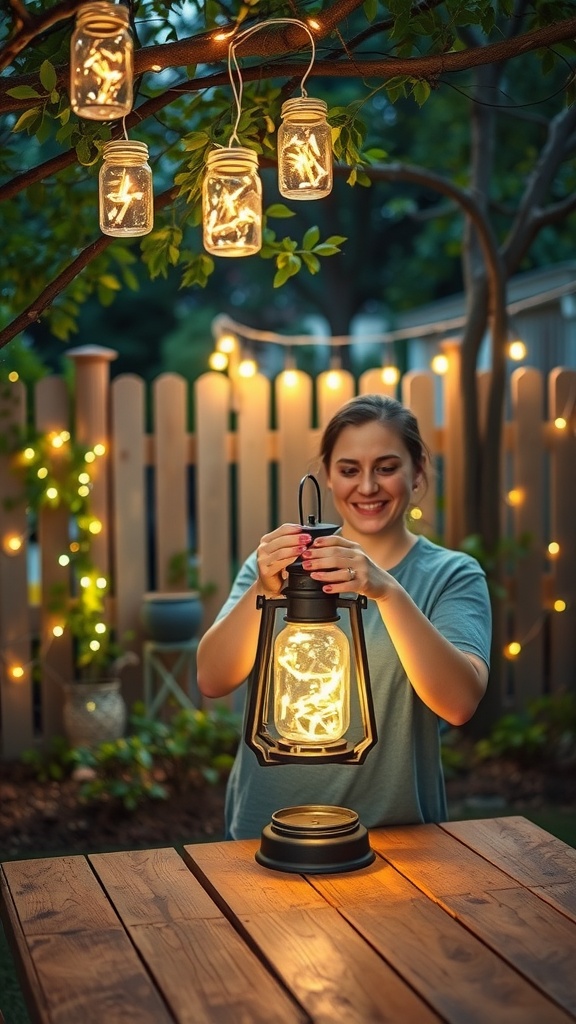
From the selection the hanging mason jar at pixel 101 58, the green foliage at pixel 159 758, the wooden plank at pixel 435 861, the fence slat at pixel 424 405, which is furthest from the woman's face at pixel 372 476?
the fence slat at pixel 424 405

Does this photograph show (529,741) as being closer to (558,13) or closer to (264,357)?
(558,13)

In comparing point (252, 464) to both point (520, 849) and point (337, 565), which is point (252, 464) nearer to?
point (520, 849)

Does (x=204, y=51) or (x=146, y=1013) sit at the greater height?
(x=204, y=51)

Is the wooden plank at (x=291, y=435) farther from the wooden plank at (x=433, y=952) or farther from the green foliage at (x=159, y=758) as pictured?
the wooden plank at (x=433, y=952)

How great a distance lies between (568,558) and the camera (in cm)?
613

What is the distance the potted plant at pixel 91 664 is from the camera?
534 centimetres

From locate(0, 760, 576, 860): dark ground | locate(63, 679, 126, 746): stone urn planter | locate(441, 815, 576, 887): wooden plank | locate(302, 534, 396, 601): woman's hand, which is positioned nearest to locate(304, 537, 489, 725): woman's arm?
locate(302, 534, 396, 601): woman's hand

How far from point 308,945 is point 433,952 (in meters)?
0.19

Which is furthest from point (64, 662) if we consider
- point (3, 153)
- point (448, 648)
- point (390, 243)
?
point (390, 243)

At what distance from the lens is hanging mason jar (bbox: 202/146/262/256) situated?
6.69 ft

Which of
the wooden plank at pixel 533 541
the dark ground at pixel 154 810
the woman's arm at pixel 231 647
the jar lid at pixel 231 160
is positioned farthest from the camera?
the wooden plank at pixel 533 541

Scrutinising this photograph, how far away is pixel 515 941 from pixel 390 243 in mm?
18667

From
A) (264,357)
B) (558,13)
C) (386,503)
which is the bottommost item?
(386,503)

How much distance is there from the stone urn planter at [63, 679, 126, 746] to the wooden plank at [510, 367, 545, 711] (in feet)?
6.63
